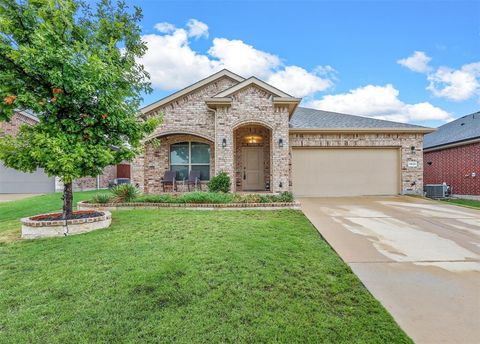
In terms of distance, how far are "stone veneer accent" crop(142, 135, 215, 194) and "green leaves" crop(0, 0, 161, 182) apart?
541 centimetres

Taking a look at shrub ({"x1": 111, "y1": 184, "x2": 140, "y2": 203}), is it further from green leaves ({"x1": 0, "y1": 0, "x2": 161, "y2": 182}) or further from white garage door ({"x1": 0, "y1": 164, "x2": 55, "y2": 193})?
white garage door ({"x1": 0, "y1": 164, "x2": 55, "y2": 193})

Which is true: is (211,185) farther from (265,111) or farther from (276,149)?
(265,111)

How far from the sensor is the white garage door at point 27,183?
1439 centimetres

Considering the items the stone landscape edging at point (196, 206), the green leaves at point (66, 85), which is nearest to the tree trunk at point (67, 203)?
the green leaves at point (66, 85)

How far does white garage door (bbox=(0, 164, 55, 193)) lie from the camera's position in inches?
567

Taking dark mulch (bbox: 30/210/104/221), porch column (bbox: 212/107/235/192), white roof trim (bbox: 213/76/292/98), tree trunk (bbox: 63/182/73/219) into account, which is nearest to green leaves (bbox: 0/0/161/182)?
tree trunk (bbox: 63/182/73/219)

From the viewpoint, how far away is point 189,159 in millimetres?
11094

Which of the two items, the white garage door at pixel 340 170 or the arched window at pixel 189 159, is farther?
the arched window at pixel 189 159

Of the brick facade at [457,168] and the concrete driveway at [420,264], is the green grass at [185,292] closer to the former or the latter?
the concrete driveway at [420,264]

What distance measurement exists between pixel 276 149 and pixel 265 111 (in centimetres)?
161

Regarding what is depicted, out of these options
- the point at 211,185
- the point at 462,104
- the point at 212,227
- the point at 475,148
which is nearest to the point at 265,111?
the point at 211,185

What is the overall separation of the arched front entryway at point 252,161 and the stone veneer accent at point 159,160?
140 cm

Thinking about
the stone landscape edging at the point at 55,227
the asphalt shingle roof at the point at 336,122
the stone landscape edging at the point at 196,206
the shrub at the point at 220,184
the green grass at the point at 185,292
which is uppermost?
the asphalt shingle roof at the point at 336,122

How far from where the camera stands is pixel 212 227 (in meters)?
5.16
